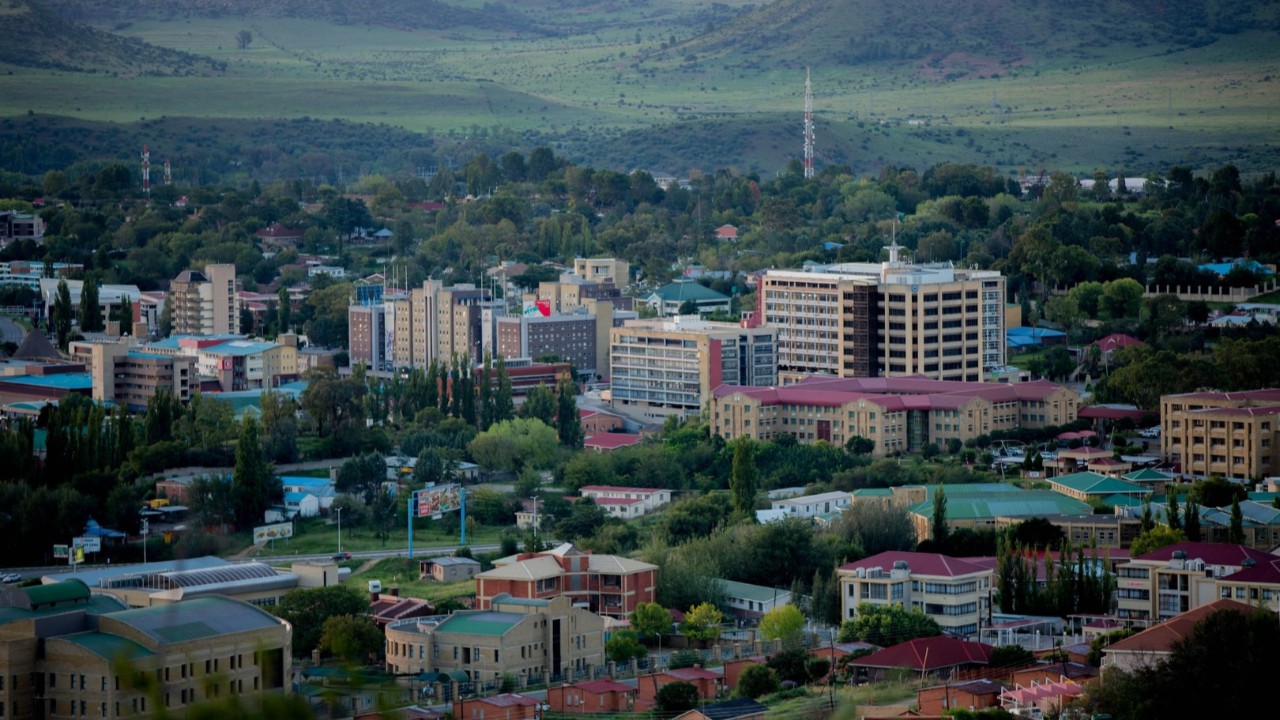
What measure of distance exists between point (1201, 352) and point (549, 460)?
20025mm

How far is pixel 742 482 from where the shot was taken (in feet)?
171

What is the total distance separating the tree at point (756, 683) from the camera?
1479 inches

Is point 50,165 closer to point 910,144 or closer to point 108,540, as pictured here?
point 910,144

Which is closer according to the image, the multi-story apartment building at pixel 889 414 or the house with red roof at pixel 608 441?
the multi-story apartment building at pixel 889 414

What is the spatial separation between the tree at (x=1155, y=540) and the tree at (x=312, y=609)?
1311 centimetres

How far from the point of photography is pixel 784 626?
4150 cm

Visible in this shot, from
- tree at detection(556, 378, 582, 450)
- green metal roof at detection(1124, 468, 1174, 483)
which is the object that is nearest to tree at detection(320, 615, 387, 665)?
green metal roof at detection(1124, 468, 1174, 483)

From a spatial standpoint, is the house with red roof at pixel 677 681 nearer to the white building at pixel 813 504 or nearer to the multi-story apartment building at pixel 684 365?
the white building at pixel 813 504

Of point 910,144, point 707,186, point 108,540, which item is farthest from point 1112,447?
point 910,144

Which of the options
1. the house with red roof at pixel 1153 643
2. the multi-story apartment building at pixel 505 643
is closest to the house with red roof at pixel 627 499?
the multi-story apartment building at pixel 505 643

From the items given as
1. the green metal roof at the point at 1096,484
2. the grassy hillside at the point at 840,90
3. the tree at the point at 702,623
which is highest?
the grassy hillside at the point at 840,90

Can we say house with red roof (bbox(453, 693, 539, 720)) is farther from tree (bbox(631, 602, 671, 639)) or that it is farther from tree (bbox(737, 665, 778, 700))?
tree (bbox(631, 602, 671, 639))

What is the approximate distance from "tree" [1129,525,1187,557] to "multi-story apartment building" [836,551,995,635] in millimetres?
3305

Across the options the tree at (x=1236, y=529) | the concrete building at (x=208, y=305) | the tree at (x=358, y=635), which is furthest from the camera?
the concrete building at (x=208, y=305)
